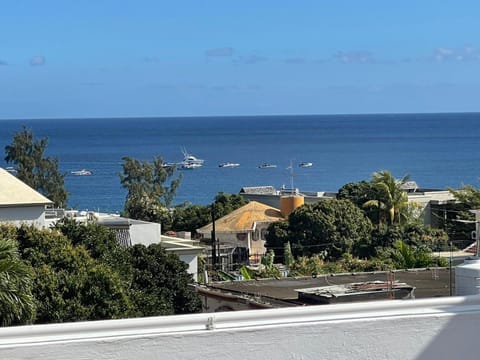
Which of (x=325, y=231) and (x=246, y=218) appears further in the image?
(x=246, y=218)

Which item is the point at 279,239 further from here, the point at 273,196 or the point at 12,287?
the point at 12,287

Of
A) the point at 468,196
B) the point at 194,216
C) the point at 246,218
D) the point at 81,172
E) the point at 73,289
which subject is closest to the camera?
the point at 73,289

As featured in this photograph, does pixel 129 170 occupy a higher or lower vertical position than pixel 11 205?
higher

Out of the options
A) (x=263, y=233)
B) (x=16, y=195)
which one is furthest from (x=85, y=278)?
(x=263, y=233)

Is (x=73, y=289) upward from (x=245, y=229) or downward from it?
downward

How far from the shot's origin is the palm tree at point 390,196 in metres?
54.0

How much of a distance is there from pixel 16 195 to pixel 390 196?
2945 centimetres

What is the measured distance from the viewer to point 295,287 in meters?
20.0

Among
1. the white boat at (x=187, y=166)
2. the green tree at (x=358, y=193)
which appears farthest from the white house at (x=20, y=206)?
the white boat at (x=187, y=166)

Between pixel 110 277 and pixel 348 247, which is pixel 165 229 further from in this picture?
pixel 110 277

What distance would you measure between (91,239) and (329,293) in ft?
33.2

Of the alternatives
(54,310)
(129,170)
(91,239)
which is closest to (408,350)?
(54,310)

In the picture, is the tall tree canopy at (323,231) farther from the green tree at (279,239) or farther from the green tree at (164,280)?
the green tree at (164,280)

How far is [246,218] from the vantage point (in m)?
56.8
